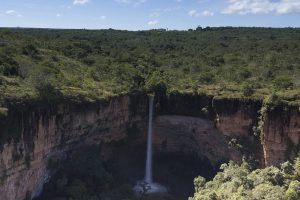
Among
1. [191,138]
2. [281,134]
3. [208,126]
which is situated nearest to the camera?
[281,134]

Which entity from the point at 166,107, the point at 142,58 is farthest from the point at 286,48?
the point at 166,107

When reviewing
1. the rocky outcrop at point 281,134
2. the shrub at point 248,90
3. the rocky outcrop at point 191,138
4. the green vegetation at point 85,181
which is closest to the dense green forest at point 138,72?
the shrub at point 248,90

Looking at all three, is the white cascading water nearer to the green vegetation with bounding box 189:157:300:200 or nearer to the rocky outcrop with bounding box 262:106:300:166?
the green vegetation with bounding box 189:157:300:200

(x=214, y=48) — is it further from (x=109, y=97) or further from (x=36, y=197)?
(x=36, y=197)

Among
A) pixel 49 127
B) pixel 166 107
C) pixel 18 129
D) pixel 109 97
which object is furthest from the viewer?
pixel 166 107

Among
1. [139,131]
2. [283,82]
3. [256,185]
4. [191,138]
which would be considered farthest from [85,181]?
[283,82]

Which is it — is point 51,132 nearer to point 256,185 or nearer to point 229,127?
point 229,127
